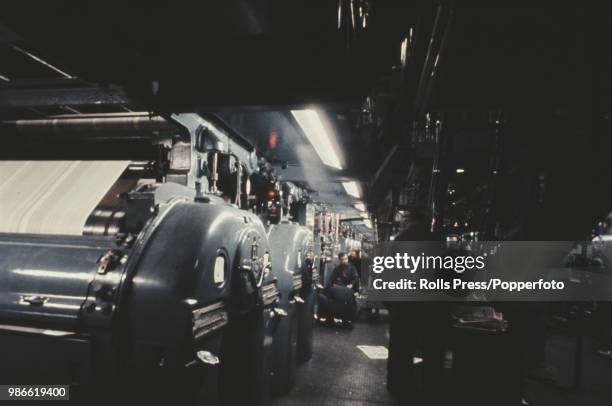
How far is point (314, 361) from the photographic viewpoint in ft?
17.9

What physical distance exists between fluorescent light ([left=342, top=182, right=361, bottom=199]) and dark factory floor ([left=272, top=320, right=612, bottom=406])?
303cm

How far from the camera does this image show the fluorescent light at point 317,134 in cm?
337

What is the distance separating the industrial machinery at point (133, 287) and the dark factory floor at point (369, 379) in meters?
1.65

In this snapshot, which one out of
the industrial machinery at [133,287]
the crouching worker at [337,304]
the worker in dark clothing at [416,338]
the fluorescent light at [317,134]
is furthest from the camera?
the crouching worker at [337,304]

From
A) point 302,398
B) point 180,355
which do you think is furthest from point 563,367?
point 180,355

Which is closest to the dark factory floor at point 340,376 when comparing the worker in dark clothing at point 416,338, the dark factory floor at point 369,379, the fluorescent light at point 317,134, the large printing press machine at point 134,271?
the dark factory floor at point 369,379

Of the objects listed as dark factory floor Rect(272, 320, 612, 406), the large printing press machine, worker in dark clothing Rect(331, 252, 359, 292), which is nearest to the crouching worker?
dark factory floor Rect(272, 320, 612, 406)

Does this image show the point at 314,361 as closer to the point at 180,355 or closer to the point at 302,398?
the point at 302,398

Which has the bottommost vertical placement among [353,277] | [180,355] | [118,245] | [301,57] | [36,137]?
[353,277]

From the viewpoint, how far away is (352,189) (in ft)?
25.4

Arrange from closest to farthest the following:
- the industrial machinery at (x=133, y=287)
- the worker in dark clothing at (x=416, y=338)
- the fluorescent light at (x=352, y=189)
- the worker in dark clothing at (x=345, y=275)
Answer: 1. the industrial machinery at (x=133, y=287)
2. the worker in dark clothing at (x=416, y=338)
3. the fluorescent light at (x=352, y=189)
4. the worker in dark clothing at (x=345, y=275)

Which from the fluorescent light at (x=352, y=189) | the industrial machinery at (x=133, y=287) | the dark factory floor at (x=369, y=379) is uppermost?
the fluorescent light at (x=352, y=189)

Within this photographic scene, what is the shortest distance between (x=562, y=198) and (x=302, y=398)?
3960mm

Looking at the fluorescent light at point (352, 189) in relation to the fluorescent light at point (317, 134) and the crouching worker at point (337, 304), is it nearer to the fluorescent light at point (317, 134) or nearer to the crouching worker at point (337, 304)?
the fluorescent light at point (317, 134)
